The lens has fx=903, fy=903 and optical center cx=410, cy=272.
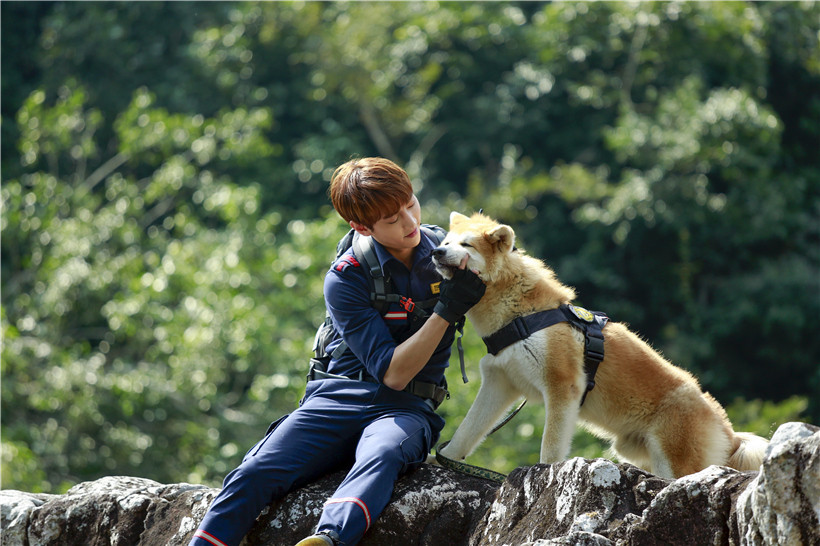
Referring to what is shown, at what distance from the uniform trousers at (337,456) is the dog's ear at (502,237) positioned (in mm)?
812

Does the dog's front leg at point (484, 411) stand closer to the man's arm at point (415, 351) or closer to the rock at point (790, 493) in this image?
the man's arm at point (415, 351)

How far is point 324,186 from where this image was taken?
22609mm

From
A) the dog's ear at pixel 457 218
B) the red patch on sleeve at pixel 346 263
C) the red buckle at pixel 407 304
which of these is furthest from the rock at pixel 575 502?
the dog's ear at pixel 457 218

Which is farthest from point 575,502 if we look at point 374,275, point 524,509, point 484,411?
point 374,275

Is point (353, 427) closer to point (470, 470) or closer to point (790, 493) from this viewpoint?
point (470, 470)

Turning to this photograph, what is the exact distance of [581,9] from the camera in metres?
21.5

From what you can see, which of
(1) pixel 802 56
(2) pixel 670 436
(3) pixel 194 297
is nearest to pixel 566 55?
(1) pixel 802 56

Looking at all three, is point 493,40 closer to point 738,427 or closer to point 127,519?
point 738,427

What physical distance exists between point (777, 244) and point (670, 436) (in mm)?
18775

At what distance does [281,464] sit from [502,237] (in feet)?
4.60

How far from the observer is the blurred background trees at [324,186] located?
44.7ft

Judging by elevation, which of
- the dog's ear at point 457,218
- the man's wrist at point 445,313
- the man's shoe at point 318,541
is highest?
the dog's ear at point 457,218

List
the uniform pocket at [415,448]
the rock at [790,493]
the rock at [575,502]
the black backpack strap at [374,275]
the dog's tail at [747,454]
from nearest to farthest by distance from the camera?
the rock at [790,493] < the rock at [575,502] < the uniform pocket at [415,448] < the black backpack strap at [374,275] < the dog's tail at [747,454]

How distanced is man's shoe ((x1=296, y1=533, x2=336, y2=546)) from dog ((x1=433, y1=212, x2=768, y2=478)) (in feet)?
3.08
